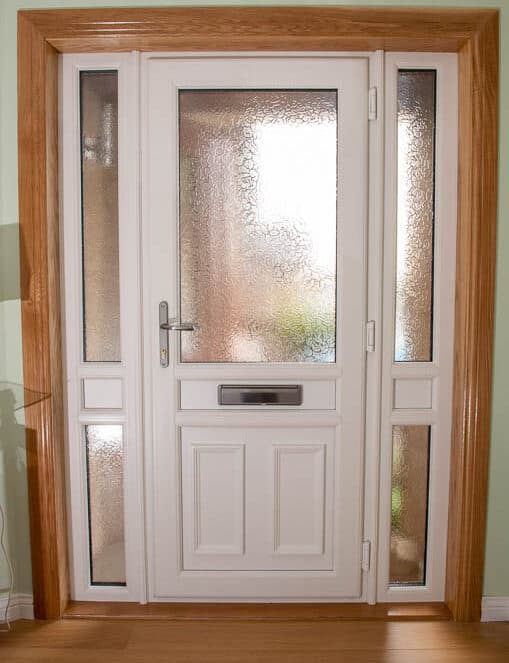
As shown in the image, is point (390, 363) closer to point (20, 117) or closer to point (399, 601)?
point (399, 601)

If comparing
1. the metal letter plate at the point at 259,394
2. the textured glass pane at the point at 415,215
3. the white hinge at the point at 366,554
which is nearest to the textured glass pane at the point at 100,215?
the metal letter plate at the point at 259,394

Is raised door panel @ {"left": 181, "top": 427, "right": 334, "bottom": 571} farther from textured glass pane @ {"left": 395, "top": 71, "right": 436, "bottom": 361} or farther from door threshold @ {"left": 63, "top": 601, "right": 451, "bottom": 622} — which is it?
textured glass pane @ {"left": 395, "top": 71, "right": 436, "bottom": 361}

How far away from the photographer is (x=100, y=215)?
2328mm

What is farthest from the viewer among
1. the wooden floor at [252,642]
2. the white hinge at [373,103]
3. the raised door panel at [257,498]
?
the raised door panel at [257,498]

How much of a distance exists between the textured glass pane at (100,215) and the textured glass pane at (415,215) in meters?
1.11

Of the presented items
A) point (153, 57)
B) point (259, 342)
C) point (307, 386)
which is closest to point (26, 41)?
point (153, 57)

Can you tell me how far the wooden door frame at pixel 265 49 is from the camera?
2123 mm

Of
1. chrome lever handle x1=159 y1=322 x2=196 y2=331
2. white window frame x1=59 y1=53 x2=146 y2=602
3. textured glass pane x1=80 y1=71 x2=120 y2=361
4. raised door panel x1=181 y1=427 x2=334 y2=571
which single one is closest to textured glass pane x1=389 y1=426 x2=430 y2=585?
raised door panel x1=181 y1=427 x2=334 y2=571

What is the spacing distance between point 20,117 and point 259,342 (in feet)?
4.02

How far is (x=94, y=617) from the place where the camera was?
7.66ft

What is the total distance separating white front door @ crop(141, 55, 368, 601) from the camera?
7.45 feet

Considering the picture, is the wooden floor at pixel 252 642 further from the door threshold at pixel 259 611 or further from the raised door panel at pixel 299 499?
the raised door panel at pixel 299 499

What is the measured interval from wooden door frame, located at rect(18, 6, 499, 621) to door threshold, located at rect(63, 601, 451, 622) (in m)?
0.10

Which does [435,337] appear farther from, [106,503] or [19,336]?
[19,336]
